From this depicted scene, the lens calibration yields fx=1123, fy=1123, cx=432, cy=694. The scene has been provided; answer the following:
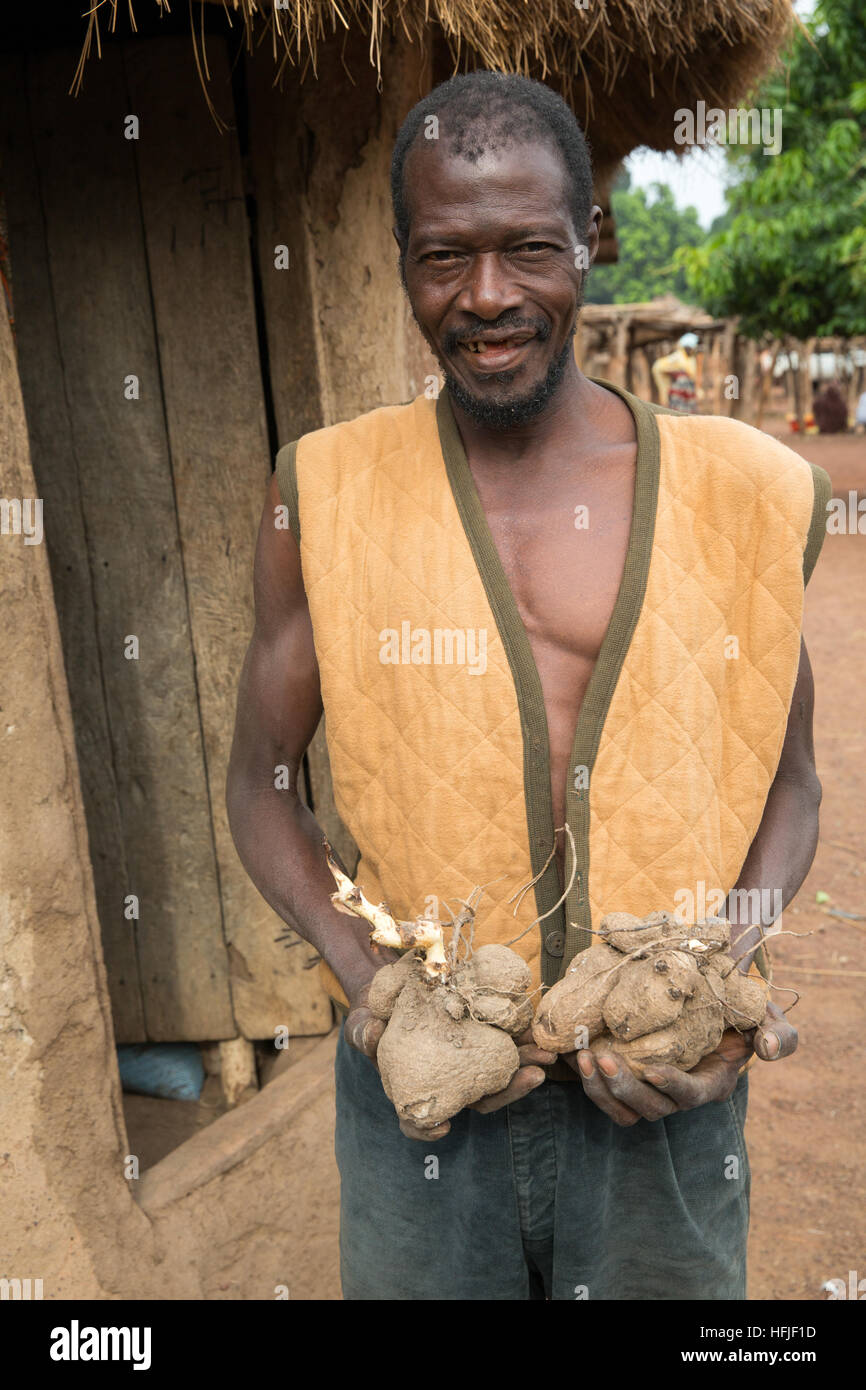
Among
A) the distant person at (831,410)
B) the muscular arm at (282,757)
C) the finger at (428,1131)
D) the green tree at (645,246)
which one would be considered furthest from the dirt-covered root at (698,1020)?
the green tree at (645,246)

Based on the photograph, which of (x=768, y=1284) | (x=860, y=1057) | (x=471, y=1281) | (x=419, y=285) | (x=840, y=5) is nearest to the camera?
(x=419, y=285)

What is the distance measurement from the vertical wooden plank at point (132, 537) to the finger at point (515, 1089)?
5.12 ft

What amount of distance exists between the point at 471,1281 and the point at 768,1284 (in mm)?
1453

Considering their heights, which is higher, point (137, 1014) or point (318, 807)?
point (318, 807)

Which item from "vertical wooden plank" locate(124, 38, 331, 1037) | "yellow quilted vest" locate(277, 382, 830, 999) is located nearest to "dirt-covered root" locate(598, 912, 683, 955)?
"yellow quilted vest" locate(277, 382, 830, 999)

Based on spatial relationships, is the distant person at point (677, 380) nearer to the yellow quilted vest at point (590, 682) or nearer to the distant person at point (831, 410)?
the distant person at point (831, 410)

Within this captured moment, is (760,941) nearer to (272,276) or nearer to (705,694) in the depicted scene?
(705,694)

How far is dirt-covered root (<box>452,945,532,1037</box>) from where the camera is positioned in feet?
4.95

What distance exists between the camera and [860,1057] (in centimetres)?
371

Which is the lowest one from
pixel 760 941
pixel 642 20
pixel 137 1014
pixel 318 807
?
pixel 137 1014

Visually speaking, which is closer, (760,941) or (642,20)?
(760,941)

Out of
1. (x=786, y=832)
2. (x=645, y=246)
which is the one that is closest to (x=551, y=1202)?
(x=786, y=832)

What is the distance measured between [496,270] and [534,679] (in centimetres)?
58

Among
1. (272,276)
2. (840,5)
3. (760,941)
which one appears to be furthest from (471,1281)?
(840,5)
